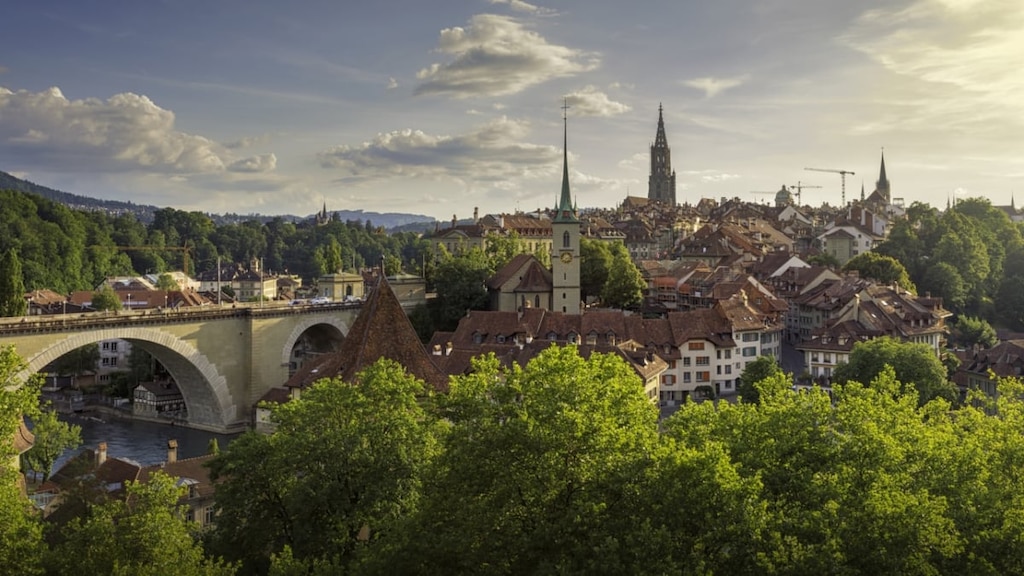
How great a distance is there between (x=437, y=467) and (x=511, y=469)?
1.62 m

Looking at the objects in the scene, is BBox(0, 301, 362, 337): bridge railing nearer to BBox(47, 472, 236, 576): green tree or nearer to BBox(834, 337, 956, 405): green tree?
BBox(47, 472, 236, 576): green tree

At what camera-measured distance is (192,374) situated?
4988cm

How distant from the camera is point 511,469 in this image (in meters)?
16.0

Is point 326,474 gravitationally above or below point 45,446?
above

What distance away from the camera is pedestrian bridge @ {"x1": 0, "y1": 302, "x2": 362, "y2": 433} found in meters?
44.2

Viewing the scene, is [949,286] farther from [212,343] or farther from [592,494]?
[592,494]

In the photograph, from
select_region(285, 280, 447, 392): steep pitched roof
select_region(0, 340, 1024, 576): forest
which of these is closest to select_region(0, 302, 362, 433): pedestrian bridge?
select_region(285, 280, 447, 392): steep pitched roof

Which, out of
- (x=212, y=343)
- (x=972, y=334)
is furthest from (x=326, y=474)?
(x=972, y=334)

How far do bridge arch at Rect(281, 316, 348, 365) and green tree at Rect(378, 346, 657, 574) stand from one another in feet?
126

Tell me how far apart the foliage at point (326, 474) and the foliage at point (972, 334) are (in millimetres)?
46859

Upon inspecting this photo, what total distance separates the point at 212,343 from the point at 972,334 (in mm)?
42990

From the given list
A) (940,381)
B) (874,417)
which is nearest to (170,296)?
(940,381)

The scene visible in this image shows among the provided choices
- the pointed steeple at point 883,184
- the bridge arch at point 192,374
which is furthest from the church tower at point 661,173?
the bridge arch at point 192,374

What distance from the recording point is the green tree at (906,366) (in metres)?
39.5
